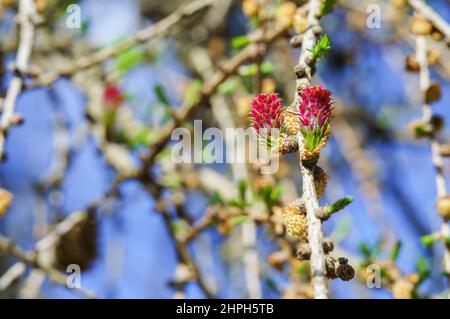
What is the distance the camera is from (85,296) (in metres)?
1.54

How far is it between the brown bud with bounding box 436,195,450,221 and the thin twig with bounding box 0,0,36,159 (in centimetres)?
115

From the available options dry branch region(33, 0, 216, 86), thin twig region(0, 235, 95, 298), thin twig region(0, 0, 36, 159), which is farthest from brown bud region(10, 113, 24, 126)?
thin twig region(0, 235, 95, 298)

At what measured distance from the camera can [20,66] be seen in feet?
5.30

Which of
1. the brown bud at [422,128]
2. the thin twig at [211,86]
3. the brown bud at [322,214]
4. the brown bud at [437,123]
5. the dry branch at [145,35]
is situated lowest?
the brown bud at [322,214]

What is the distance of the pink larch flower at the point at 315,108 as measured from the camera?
3.01ft

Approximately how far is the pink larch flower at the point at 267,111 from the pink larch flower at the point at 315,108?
1.7 inches

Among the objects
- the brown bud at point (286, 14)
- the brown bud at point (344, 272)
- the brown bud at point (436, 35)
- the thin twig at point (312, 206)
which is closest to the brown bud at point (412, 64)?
the brown bud at point (436, 35)

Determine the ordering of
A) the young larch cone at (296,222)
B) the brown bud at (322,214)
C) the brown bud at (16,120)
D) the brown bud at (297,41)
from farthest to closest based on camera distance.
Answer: the brown bud at (16,120) < the brown bud at (297,41) < the young larch cone at (296,222) < the brown bud at (322,214)

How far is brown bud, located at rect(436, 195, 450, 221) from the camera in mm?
1429

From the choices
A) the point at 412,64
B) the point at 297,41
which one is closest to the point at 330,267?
the point at 297,41

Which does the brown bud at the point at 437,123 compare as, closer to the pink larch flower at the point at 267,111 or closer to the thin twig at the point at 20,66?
the pink larch flower at the point at 267,111

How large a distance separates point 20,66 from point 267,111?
3.14 ft
